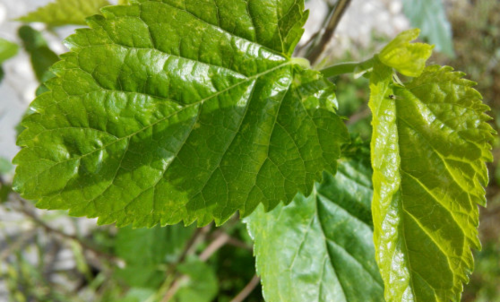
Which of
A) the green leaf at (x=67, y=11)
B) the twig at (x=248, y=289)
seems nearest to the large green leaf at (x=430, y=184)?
the green leaf at (x=67, y=11)

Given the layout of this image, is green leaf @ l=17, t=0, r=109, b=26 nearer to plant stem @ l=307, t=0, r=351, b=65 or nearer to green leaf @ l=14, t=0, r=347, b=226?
green leaf @ l=14, t=0, r=347, b=226

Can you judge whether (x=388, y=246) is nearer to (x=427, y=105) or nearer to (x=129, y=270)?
(x=427, y=105)

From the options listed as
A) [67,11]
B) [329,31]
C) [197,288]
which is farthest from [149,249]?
[329,31]

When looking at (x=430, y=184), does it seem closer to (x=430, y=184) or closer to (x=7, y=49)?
(x=430, y=184)

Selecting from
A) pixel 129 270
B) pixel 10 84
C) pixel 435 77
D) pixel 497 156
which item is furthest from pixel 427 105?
pixel 497 156

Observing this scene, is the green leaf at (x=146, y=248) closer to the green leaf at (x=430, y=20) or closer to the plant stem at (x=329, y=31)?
the plant stem at (x=329, y=31)

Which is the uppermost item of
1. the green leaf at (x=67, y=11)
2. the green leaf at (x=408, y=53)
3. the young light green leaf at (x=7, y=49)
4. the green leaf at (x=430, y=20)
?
the green leaf at (x=430, y=20)

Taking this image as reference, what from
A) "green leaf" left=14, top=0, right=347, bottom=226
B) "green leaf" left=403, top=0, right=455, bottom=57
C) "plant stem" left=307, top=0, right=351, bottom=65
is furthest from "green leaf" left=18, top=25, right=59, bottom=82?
"green leaf" left=403, top=0, right=455, bottom=57

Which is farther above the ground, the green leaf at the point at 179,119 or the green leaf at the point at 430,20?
the green leaf at the point at 430,20
